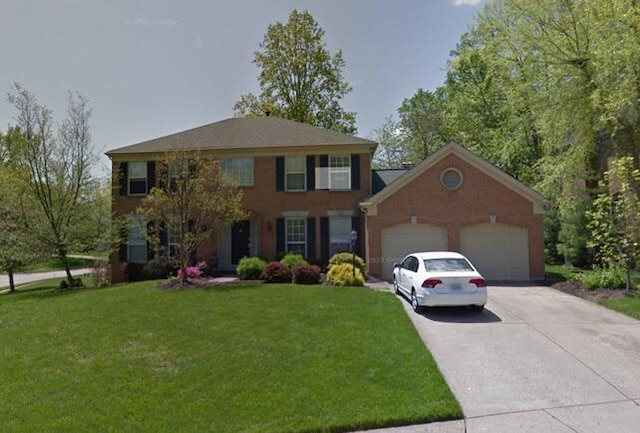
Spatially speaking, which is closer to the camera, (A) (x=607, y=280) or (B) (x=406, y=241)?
(A) (x=607, y=280)

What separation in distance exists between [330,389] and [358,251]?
529 inches

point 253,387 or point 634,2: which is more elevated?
point 634,2

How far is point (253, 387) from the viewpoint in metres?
5.95

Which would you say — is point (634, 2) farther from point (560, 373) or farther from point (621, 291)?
point (560, 373)

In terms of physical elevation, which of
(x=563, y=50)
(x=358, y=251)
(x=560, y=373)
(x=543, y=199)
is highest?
(x=563, y=50)

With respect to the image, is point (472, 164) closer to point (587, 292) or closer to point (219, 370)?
point (587, 292)

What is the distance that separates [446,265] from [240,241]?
12.0 metres

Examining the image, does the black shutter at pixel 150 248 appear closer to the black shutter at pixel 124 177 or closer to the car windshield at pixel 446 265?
the black shutter at pixel 124 177

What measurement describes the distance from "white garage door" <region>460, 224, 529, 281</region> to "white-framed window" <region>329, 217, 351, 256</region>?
5111 millimetres

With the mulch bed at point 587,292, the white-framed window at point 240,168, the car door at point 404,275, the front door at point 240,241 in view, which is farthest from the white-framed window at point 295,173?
the mulch bed at point 587,292

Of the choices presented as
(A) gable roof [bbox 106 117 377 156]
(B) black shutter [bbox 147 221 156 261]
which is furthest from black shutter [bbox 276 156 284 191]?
(B) black shutter [bbox 147 221 156 261]

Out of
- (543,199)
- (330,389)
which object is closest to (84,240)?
(330,389)

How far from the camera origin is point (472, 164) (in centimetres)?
1706

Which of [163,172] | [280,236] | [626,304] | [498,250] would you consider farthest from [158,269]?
[626,304]
